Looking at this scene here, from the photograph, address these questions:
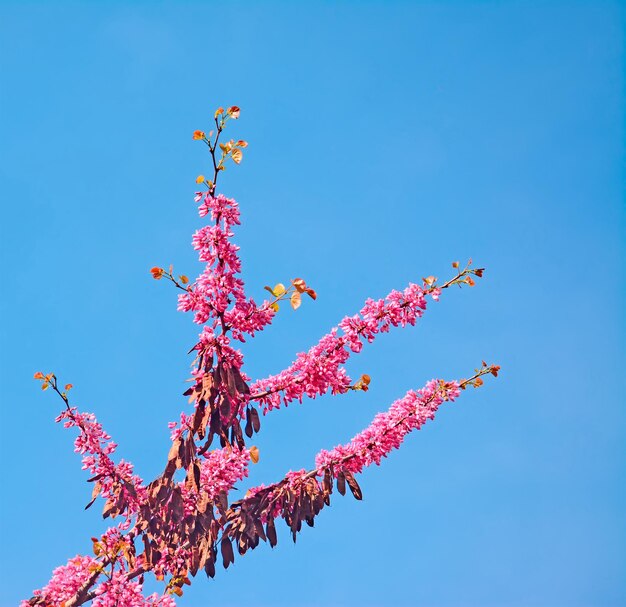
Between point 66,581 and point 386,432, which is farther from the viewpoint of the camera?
point 386,432

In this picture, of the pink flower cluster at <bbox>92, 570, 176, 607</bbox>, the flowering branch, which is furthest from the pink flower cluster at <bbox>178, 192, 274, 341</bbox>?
the pink flower cluster at <bbox>92, 570, 176, 607</bbox>

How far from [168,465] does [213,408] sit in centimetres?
68

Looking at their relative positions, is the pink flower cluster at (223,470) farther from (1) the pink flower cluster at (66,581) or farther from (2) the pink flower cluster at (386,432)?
(1) the pink flower cluster at (66,581)

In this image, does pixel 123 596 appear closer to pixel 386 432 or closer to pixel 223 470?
pixel 223 470

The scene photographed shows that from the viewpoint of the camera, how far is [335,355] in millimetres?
6961

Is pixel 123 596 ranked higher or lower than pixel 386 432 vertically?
lower

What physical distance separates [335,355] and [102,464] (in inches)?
96.3

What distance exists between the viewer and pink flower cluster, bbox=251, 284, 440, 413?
693cm

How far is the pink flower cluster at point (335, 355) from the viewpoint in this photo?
A: 6.93 metres

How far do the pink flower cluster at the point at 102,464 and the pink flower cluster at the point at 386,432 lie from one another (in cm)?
183

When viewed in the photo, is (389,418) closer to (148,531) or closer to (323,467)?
(323,467)

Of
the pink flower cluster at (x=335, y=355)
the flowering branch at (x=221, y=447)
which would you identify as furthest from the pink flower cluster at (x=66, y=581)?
the pink flower cluster at (x=335, y=355)

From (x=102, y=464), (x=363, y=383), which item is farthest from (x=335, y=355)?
(x=102, y=464)

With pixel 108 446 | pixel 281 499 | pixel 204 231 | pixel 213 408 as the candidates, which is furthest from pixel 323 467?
pixel 204 231
